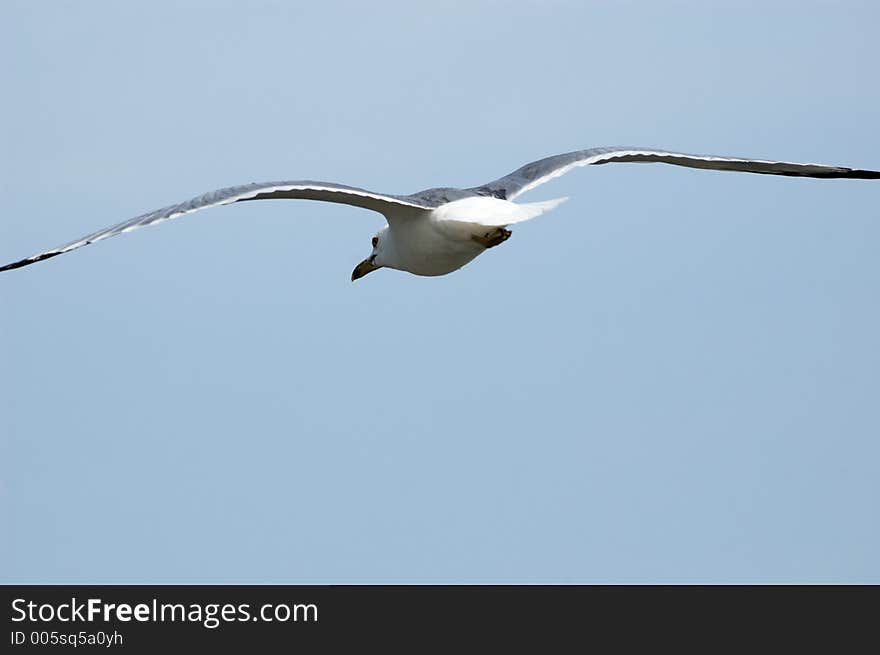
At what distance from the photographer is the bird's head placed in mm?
13816

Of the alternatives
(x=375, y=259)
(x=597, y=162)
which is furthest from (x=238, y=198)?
(x=597, y=162)

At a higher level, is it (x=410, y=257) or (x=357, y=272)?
(x=357, y=272)

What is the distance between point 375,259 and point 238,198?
143 inches

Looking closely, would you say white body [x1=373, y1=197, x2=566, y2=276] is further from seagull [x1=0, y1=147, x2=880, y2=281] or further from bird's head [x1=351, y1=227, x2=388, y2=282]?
bird's head [x1=351, y1=227, x2=388, y2=282]

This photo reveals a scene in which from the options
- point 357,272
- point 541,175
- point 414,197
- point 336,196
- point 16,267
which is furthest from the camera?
point 357,272

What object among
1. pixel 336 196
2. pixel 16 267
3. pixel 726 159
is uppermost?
pixel 726 159

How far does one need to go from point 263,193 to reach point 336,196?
2.38ft

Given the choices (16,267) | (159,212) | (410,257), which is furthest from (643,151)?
(16,267)

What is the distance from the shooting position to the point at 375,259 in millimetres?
14156

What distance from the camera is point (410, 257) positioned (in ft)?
42.7

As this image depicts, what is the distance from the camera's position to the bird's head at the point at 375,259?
1382 centimetres

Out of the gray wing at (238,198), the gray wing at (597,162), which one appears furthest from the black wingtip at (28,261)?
the gray wing at (597,162)

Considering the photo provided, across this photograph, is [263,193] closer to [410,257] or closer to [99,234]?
[99,234]

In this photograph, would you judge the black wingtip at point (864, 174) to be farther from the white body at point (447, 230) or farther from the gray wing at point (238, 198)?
the gray wing at point (238, 198)
